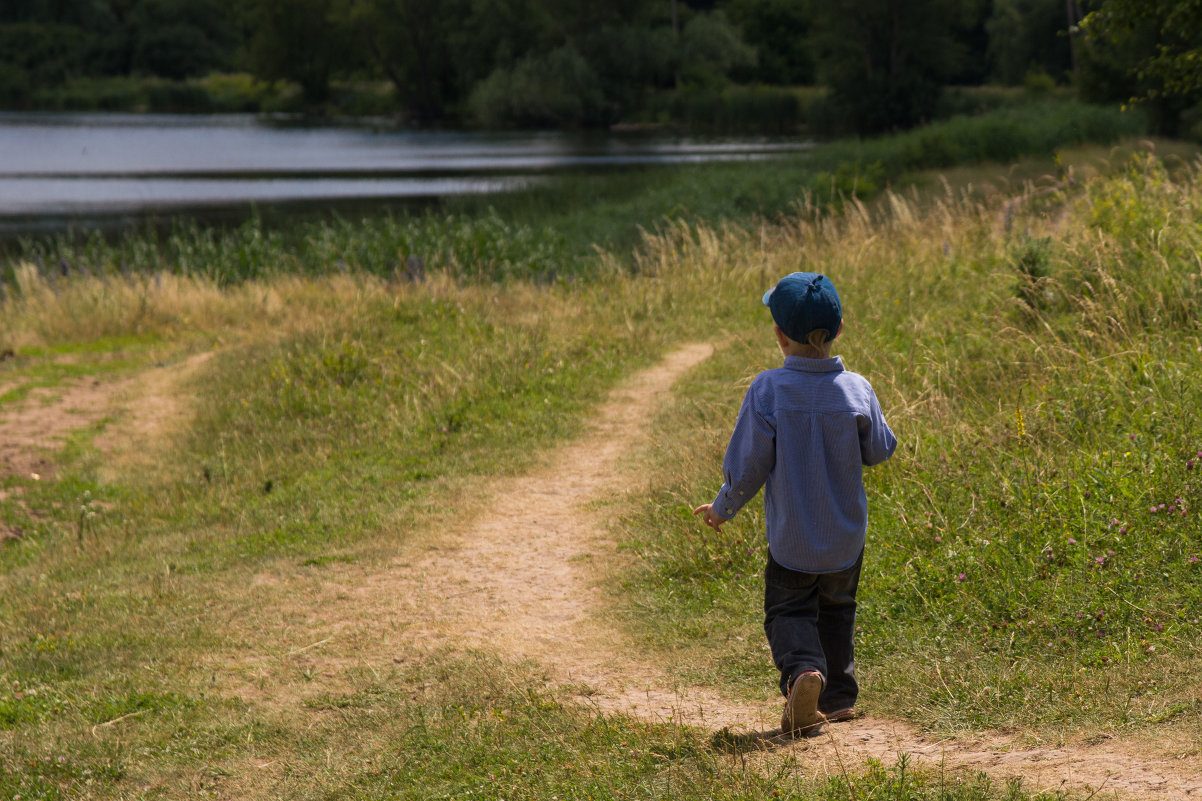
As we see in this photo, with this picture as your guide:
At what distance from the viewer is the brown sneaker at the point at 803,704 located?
3.50m

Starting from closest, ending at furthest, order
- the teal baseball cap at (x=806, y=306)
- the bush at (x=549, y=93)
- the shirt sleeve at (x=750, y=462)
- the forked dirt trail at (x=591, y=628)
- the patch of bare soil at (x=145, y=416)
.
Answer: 1. the forked dirt trail at (x=591, y=628)
2. the teal baseball cap at (x=806, y=306)
3. the shirt sleeve at (x=750, y=462)
4. the patch of bare soil at (x=145, y=416)
5. the bush at (x=549, y=93)

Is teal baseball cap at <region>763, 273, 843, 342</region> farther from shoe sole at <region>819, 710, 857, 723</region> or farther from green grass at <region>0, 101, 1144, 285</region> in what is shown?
green grass at <region>0, 101, 1144, 285</region>

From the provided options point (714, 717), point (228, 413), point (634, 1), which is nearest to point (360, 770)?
point (714, 717)

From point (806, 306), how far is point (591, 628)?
2.40 m

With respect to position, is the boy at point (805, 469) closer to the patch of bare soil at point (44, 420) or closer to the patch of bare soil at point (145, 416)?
the patch of bare soil at point (145, 416)

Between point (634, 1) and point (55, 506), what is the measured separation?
69.6 m

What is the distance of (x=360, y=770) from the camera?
3.98 metres

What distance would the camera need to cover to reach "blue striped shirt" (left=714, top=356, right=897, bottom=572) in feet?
11.8

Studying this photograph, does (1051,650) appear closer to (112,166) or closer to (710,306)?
(710,306)

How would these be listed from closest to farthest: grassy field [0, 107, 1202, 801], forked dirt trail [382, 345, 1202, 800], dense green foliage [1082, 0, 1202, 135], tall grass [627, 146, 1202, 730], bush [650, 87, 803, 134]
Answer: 1. forked dirt trail [382, 345, 1202, 800]
2. grassy field [0, 107, 1202, 801]
3. tall grass [627, 146, 1202, 730]
4. dense green foliage [1082, 0, 1202, 135]
5. bush [650, 87, 803, 134]

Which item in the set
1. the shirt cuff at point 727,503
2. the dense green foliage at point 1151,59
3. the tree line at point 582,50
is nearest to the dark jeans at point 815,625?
the shirt cuff at point 727,503

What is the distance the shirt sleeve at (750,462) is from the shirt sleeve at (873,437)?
1.02 ft

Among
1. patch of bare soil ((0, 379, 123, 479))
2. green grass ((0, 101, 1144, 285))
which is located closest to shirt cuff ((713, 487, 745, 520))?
patch of bare soil ((0, 379, 123, 479))

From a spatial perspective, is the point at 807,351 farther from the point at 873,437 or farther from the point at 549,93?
the point at 549,93
